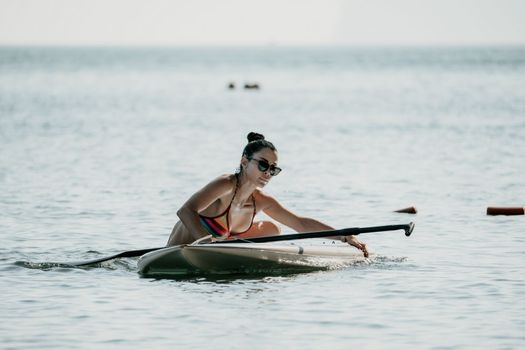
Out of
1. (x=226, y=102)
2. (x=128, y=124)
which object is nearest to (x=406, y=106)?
(x=226, y=102)

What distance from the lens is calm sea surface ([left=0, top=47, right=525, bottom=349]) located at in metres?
10.2

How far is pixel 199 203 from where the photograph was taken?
1175cm

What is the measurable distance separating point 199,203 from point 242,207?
24.9 inches

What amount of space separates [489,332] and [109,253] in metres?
5.39

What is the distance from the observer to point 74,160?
2692 centimetres

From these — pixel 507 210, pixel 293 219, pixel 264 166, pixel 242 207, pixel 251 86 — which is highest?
pixel 251 86

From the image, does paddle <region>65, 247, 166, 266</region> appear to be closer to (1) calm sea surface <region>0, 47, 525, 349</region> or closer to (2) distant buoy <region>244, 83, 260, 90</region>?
(1) calm sea surface <region>0, 47, 525, 349</region>

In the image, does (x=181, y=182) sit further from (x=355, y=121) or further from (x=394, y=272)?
(x=355, y=121)

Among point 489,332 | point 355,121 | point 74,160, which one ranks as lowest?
point 489,332

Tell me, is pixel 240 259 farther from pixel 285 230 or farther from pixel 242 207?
pixel 285 230

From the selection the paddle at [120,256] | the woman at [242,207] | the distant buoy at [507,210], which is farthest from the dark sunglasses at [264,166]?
the distant buoy at [507,210]

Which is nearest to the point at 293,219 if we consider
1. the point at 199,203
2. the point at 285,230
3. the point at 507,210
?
the point at 199,203

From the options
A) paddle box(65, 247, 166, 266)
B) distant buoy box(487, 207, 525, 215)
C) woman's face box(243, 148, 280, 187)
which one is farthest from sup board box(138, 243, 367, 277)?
distant buoy box(487, 207, 525, 215)

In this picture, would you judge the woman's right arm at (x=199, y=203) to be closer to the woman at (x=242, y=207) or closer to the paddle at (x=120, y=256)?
the woman at (x=242, y=207)
